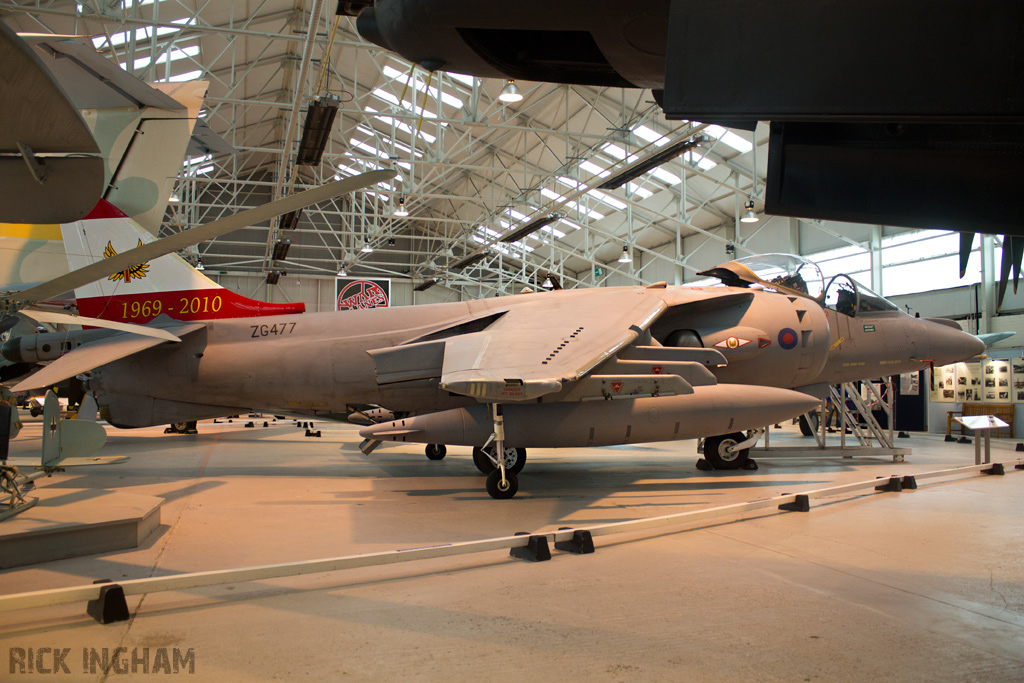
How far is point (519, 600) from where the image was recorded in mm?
3348

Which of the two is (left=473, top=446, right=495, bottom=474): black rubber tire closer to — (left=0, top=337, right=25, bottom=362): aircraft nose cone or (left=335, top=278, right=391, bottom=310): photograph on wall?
(left=0, top=337, right=25, bottom=362): aircraft nose cone

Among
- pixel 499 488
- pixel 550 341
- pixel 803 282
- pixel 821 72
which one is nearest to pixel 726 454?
pixel 803 282

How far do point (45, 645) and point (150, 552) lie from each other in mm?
1726

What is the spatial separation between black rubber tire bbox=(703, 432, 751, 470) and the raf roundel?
1.42 metres

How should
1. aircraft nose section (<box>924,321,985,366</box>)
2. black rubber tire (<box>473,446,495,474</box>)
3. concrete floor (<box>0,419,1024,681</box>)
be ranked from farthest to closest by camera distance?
aircraft nose section (<box>924,321,985,366</box>)
black rubber tire (<box>473,446,495,474</box>)
concrete floor (<box>0,419,1024,681</box>)

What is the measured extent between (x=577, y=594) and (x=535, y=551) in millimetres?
718

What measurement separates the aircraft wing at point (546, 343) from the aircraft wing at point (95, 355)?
4290 millimetres

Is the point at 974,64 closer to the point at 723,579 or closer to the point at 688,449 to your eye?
the point at 723,579

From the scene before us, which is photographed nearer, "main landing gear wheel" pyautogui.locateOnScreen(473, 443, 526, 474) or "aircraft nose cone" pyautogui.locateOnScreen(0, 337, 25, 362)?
"main landing gear wheel" pyautogui.locateOnScreen(473, 443, 526, 474)

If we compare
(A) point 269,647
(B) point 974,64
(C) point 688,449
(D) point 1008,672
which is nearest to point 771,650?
(D) point 1008,672

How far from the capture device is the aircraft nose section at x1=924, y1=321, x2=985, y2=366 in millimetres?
9266

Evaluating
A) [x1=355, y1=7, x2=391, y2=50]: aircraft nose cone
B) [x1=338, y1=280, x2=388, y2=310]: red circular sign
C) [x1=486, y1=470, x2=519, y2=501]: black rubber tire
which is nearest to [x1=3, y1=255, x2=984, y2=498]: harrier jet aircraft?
[x1=486, y1=470, x2=519, y2=501]: black rubber tire

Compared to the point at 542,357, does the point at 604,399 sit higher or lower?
lower

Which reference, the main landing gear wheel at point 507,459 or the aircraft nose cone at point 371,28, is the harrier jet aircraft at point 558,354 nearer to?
the main landing gear wheel at point 507,459
